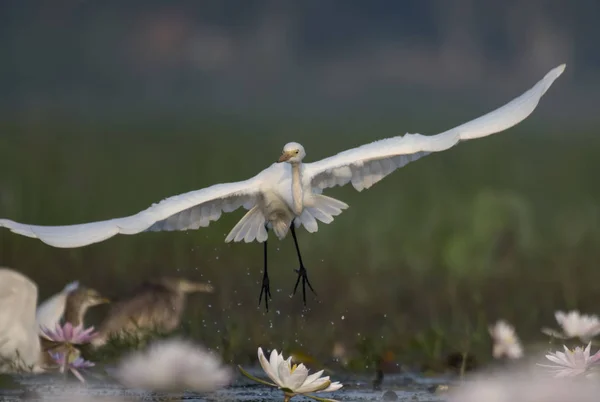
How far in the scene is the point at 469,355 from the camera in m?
3.41

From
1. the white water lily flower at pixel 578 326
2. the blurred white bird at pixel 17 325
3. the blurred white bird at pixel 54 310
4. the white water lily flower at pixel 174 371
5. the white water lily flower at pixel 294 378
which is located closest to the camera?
the white water lily flower at pixel 294 378

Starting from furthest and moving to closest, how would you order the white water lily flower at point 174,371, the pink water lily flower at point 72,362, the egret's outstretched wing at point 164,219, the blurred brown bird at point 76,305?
the blurred brown bird at point 76,305, the pink water lily flower at point 72,362, the white water lily flower at point 174,371, the egret's outstretched wing at point 164,219

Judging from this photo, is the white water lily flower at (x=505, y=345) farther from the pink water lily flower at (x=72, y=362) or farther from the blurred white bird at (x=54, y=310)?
the blurred white bird at (x=54, y=310)

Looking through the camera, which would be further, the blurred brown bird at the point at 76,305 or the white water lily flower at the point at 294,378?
the blurred brown bird at the point at 76,305

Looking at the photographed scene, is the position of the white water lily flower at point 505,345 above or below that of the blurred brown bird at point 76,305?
below

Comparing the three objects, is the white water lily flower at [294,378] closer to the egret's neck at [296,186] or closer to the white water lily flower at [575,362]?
the white water lily flower at [575,362]

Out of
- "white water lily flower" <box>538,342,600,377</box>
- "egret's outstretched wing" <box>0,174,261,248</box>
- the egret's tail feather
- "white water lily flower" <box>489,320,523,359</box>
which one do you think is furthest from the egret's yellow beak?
"white water lily flower" <box>538,342,600,377</box>

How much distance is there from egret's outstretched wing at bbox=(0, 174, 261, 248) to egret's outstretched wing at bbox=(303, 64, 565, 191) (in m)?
0.18

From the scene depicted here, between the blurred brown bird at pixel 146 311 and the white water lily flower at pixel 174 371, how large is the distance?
0.85m

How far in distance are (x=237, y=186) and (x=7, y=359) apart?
2.33 ft

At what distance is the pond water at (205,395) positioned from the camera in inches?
107

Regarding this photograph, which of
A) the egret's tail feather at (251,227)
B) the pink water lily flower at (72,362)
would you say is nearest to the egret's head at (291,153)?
the egret's tail feather at (251,227)

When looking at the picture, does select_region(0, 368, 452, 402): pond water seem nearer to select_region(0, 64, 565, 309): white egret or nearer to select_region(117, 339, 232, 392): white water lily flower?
select_region(117, 339, 232, 392): white water lily flower

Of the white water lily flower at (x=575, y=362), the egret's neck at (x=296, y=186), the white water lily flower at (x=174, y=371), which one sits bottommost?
the white water lily flower at (x=575, y=362)
